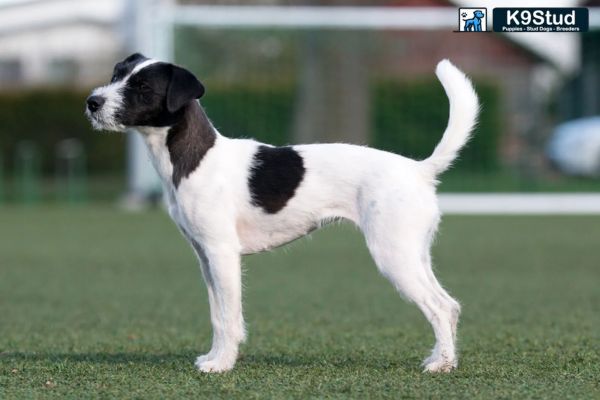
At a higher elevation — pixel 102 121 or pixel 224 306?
pixel 102 121

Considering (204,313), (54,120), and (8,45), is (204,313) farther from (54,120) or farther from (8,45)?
(8,45)

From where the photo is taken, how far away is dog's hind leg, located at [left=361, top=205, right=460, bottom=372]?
5355mm

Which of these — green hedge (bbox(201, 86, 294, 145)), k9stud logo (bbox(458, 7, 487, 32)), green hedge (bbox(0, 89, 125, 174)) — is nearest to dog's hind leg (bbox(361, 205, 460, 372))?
k9stud logo (bbox(458, 7, 487, 32))

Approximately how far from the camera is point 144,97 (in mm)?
5523

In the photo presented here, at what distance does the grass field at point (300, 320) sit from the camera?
5176mm

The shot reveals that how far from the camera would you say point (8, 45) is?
34.1 meters

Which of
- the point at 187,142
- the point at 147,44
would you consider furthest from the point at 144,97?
the point at 147,44

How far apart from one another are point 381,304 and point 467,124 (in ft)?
11.2

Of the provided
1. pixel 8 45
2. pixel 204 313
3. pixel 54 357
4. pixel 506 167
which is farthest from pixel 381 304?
pixel 8 45

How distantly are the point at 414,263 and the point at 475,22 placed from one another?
3.75m

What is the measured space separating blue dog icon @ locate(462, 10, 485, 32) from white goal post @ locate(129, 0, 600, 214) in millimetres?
9875

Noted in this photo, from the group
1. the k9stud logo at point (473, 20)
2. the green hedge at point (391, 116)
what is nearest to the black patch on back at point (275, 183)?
the k9stud logo at point (473, 20)

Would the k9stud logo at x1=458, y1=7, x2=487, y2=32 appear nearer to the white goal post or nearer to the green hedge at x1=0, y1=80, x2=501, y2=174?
the green hedge at x1=0, y1=80, x2=501, y2=174

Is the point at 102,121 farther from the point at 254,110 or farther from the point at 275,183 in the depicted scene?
the point at 254,110
